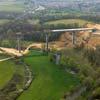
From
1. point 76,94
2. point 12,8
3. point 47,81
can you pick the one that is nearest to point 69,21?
point 12,8

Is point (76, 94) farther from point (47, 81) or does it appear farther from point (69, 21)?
point (69, 21)

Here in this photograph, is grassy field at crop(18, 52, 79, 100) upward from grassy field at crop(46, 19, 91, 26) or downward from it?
downward

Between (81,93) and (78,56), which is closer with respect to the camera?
(81,93)

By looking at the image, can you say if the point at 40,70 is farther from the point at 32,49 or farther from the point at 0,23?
the point at 0,23

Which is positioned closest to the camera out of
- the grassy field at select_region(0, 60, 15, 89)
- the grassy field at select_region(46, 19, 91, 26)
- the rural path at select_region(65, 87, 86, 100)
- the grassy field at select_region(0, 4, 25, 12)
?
the rural path at select_region(65, 87, 86, 100)

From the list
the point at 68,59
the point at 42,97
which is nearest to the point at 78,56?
the point at 68,59

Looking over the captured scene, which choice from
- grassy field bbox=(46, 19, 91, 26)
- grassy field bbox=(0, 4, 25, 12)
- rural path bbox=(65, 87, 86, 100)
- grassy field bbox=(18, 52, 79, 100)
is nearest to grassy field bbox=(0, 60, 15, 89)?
grassy field bbox=(18, 52, 79, 100)

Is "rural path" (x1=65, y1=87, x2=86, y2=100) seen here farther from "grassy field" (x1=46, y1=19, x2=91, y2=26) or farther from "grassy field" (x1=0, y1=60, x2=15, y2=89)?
"grassy field" (x1=46, y1=19, x2=91, y2=26)

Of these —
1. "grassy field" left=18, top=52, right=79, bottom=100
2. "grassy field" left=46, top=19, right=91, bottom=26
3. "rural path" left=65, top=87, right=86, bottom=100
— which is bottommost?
"grassy field" left=18, top=52, right=79, bottom=100
